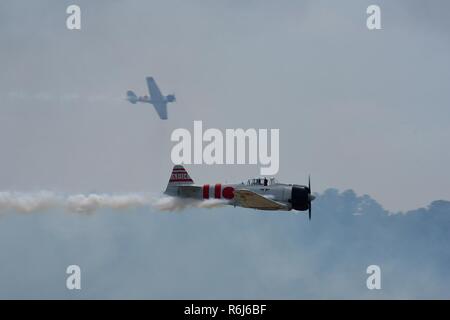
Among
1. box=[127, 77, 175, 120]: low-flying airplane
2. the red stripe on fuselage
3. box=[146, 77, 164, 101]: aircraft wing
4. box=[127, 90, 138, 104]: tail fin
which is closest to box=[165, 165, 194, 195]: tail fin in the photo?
the red stripe on fuselage

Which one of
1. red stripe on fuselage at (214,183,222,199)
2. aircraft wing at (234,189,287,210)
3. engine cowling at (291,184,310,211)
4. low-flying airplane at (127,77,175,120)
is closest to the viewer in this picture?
aircraft wing at (234,189,287,210)

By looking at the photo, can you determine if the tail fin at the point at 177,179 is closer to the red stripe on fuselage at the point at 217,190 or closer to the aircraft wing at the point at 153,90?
the red stripe on fuselage at the point at 217,190

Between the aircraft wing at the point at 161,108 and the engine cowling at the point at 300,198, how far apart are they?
42.3 metres

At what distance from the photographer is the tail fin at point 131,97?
97.2 meters

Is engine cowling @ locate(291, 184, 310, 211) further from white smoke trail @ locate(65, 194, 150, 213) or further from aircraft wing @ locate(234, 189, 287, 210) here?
white smoke trail @ locate(65, 194, 150, 213)

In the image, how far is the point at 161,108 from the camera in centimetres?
10288

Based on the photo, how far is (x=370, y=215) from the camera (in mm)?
90125

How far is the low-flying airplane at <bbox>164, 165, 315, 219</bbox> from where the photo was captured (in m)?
61.5

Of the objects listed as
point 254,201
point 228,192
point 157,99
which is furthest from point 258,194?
point 157,99

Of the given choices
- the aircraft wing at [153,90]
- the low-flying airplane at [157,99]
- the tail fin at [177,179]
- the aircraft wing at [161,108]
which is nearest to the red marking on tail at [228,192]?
the tail fin at [177,179]

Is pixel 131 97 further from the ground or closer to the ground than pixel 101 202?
further from the ground

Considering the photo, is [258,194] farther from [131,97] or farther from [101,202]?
[131,97]

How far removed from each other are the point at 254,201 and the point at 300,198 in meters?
2.62
